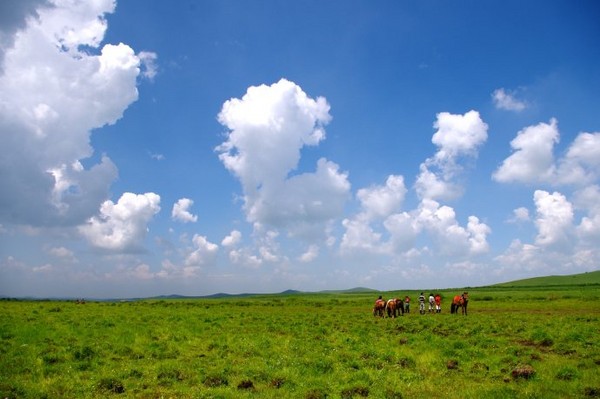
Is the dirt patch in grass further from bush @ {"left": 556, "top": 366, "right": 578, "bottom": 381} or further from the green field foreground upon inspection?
bush @ {"left": 556, "top": 366, "right": 578, "bottom": 381}

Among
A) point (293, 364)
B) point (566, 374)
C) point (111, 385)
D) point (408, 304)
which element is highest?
point (111, 385)

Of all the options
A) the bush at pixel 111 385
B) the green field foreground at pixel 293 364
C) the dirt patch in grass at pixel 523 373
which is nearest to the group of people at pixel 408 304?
the green field foreground at pixel 293 364

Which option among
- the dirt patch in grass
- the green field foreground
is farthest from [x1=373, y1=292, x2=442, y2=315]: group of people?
the dirt patch in grass

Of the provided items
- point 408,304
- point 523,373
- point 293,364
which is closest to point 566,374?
point 523,373

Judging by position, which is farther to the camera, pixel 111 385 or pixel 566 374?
pixel 566 374

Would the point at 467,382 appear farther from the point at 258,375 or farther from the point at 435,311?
the point at 435,311

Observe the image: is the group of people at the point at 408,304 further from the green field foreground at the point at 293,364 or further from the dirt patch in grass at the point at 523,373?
the dirt patch in grass at the point at 523,373

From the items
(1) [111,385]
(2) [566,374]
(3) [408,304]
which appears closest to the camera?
(1) [111,385]

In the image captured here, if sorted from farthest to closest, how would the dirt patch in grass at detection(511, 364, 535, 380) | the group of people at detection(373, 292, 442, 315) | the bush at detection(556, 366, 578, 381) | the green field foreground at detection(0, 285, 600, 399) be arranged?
the group of people at detection(373, 292, 442, 315), the dirt patch in grass at detection(511, 364, 535, 380), the bush at detection(556, 366, 578, 381), the green field foreground at detection(0, 285, 600, 399)

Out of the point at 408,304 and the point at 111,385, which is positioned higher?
the point at 111,385

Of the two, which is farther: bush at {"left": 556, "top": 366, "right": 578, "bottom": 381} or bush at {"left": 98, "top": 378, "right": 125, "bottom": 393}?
bush at {"left": 556, "top": 366, "right": 578, "bottom": 381}

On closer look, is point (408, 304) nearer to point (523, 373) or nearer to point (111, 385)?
point (523, 373)

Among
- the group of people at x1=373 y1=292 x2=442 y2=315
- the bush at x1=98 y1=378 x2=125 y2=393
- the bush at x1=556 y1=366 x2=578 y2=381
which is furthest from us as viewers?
the group of people at x1=373 y1=292 x2=442 y2=315

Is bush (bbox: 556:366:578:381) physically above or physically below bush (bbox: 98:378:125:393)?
below
